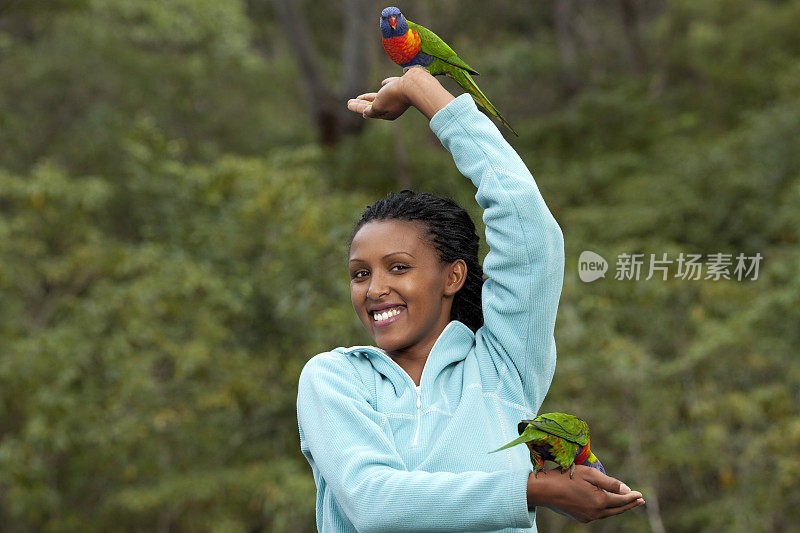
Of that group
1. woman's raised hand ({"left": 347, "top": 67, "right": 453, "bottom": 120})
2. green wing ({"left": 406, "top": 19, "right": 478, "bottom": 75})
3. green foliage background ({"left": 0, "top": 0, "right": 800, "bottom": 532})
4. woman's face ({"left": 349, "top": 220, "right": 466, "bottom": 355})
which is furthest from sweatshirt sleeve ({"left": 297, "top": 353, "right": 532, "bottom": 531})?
green foliage background ({"left": 0, "top": 0, "right": 800, "bottom": 532})

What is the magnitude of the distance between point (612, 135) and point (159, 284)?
6963 mm

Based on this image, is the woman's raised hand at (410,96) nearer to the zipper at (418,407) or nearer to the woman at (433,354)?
the woman at (433,354)

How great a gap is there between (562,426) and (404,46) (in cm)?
59

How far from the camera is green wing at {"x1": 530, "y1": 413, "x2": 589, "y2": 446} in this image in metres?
1.07

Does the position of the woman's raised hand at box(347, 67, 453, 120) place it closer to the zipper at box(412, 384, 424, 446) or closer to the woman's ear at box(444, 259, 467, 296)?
the woman's ear at box(444, 259, 467, 296)

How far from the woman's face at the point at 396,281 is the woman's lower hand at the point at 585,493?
334mm

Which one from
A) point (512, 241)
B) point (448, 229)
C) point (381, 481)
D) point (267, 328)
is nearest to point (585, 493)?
point (381, 481)

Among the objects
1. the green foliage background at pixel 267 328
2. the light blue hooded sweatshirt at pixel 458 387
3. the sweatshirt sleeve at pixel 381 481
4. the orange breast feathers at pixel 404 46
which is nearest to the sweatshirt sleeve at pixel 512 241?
the light blue hooded sweatshirt at pixel 458 387

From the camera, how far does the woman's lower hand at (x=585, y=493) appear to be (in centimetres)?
108

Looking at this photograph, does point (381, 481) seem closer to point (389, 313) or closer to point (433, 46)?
point (389, 313)

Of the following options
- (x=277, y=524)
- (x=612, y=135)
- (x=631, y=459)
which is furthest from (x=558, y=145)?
(x=277, y=524)

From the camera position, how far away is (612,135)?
36.1 feet

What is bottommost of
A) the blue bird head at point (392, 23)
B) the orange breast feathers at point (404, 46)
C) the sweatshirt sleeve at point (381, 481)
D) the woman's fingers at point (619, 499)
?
the woman's fingers at point (619, 499)

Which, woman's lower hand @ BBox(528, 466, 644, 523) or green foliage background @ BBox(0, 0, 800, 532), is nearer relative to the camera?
woman's lower hand @ BBox(528, 466, 644, 523)
